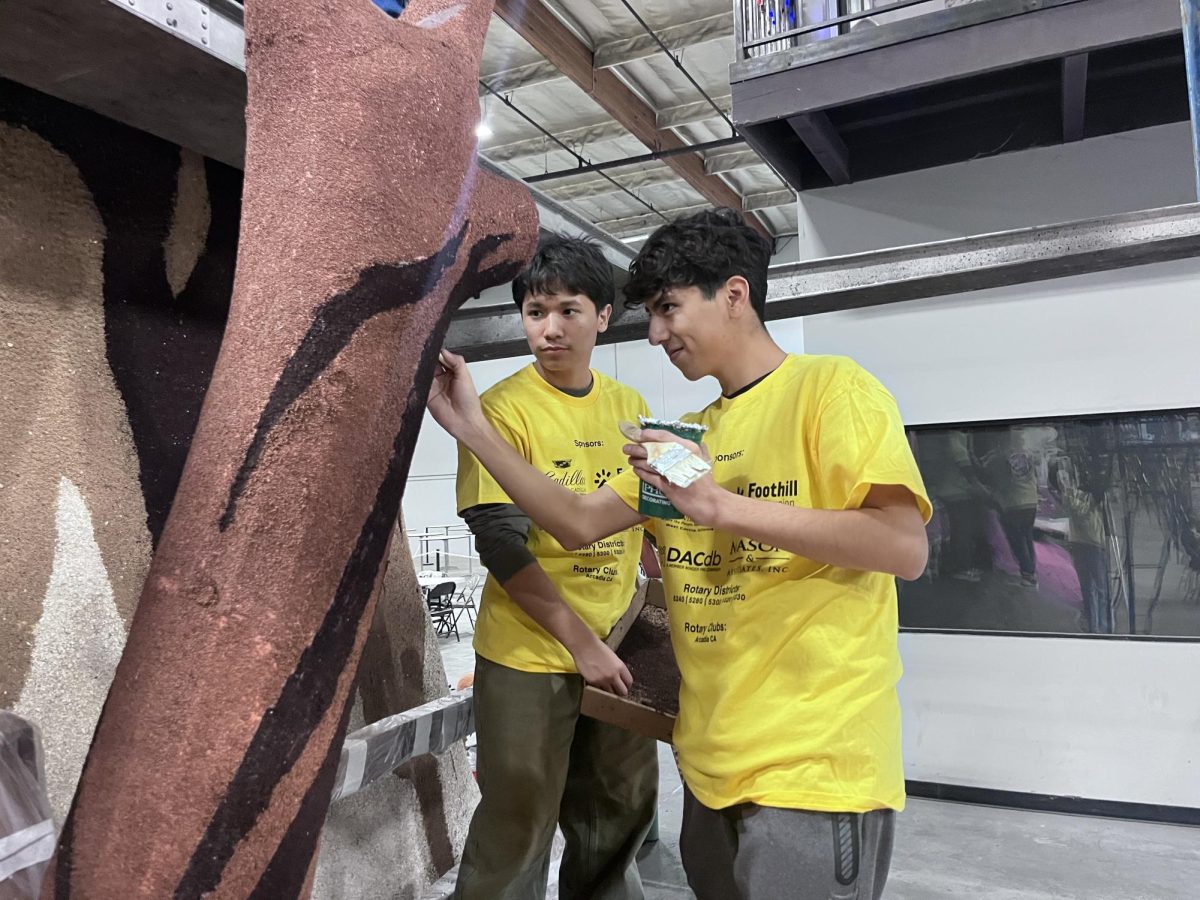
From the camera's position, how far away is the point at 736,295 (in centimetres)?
131

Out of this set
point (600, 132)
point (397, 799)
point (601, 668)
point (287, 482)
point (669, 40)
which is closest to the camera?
point (287, 482)

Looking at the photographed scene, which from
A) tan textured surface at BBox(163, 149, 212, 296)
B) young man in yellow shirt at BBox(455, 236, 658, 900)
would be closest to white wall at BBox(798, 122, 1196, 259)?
young man in yellow shirt at BBox(455, 236, 658, 900)

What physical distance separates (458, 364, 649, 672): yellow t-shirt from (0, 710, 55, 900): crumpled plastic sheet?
0.79 m

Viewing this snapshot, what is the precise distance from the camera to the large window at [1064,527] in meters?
3.44

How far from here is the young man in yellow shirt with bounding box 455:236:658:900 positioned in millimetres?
1530

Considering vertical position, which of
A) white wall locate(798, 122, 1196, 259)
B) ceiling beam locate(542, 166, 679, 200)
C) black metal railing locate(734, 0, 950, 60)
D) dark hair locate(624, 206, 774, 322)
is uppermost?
ceiling beam locate(542, 166, 679, 200)

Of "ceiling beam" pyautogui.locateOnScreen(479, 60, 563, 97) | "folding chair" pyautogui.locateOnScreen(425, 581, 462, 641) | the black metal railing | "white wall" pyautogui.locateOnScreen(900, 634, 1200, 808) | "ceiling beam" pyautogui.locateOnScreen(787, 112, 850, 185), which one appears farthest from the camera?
"folding chair" pyautogui.locateOnScreen(425, 581, 462, 641)

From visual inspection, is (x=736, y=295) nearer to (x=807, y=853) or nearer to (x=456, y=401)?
(x=456, y=401)

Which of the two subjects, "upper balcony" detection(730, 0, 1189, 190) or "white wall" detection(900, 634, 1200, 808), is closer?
"upper balcony" detection(730, 0, 1189, 190)

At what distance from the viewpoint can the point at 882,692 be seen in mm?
1119

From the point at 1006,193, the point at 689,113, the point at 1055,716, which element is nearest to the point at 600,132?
the point at 689,113

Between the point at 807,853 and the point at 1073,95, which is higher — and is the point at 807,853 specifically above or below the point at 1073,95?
below

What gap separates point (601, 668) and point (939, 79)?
2.38 metres

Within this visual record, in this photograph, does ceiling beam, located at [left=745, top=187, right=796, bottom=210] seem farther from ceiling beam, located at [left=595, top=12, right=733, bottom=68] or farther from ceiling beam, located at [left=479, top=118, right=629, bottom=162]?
ceiling beam, located at [left=595, top=12, right=733, bottom=68]
